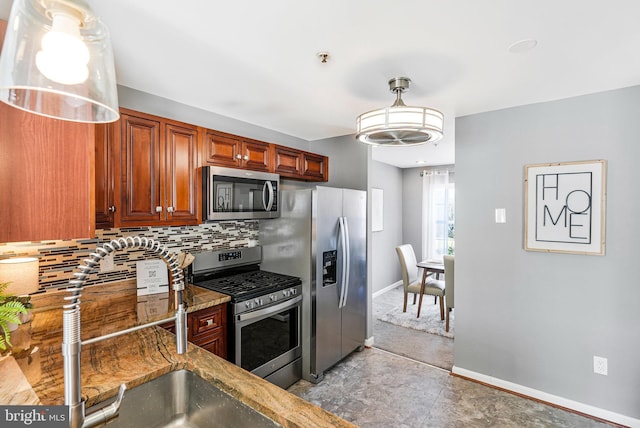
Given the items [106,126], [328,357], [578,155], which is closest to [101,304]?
[106,126]

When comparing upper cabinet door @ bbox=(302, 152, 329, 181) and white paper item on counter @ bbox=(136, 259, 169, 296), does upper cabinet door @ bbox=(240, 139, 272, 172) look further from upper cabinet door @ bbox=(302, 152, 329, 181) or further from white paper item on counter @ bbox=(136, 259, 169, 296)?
white paper item on counter @ bbox=(136, 259, 169, 296)

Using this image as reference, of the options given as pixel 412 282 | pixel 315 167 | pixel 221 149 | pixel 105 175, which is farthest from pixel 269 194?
pixel 412 282

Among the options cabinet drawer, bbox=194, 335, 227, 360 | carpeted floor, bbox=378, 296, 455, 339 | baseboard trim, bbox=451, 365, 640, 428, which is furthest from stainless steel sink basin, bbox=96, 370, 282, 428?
carpeted floor, bbox=378, 296, 455, 339

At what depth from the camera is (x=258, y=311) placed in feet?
7.97

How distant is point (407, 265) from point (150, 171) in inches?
139

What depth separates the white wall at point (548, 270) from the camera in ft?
7.32

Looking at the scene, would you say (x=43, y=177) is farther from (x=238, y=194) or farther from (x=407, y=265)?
(x=407, y=265)

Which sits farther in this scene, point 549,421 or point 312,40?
point 549,421

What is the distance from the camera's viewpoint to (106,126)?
190 centimetres

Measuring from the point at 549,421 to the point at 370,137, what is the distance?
8.00 ft

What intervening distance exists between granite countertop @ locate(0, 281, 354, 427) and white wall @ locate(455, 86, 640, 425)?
232cm

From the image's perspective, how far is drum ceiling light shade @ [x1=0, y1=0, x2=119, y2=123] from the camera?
2.07 feet

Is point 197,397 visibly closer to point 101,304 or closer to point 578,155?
point 101,304

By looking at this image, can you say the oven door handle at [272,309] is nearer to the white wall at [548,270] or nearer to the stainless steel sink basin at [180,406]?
the stainless steel sink basin at [180,406]
